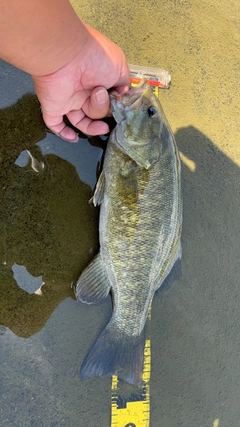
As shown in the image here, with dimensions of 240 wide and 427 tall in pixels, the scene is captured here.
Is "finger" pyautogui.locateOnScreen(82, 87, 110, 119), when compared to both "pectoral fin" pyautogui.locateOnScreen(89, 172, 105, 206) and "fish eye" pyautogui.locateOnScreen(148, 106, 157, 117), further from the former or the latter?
"pectoral fin" pyautogui.locateOnScreen(89, 172, 105, 206)

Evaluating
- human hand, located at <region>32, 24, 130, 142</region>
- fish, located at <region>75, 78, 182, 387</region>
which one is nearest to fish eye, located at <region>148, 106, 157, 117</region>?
fish, located at <region>75, 78, 182, 387</region>

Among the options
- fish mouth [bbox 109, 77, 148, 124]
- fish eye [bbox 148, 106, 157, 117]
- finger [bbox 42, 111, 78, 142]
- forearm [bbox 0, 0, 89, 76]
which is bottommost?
finger [bbox 42, 111, 78, 142]

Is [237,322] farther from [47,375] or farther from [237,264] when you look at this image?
[47,375]

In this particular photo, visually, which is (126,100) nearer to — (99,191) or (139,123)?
(139,123)

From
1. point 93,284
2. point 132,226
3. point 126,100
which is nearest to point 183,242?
point 132,226

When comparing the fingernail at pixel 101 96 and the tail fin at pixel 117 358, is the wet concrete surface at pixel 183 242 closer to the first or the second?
the tail fin at pixel 117 358

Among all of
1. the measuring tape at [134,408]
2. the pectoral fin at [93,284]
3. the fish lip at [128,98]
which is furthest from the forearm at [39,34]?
the measuring tape at [134,408]
